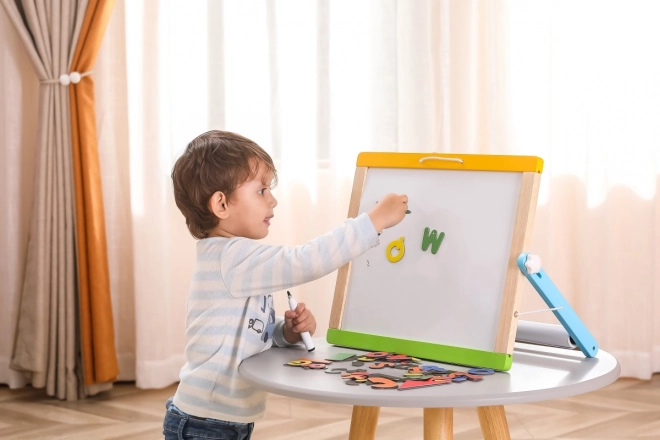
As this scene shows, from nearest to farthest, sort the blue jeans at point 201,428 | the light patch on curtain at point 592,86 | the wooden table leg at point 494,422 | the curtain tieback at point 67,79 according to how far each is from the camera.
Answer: the wooden table leg at point 494,422, the blue jeans at point 201,428, the curtain tieback at point 67,79, the light patch on curtain at point 592,86

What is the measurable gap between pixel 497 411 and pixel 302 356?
0.33 meters

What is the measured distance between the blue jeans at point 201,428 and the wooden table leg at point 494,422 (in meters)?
0.42

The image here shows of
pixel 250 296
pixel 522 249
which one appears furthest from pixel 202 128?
pixel 522 249

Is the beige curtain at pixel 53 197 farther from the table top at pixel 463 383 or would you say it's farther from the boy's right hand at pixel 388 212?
the boy's right hand at pixel 388 212

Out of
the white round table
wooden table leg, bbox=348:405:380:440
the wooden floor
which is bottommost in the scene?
the wooden floor

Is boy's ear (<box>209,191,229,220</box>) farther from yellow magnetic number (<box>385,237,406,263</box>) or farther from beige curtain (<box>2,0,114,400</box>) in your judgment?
beige curtain (<box>2,0,114,400</box>)

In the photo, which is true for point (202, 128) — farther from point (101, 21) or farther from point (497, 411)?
point (497, 411)

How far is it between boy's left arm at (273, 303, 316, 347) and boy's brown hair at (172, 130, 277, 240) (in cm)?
21

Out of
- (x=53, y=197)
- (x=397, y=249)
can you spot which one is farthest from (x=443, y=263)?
(x=53, y=197)

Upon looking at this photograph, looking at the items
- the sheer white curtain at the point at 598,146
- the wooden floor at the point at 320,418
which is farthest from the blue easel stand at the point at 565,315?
the sheer white curtain at the point at 598,146

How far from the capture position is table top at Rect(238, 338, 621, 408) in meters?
1.06

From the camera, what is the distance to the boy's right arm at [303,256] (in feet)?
4.27

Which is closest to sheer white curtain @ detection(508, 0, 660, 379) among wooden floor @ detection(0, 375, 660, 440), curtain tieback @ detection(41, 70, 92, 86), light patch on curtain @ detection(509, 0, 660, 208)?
light patch on curtain @ detection(509, 0, 660, 208)

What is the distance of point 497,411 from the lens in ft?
4.09
